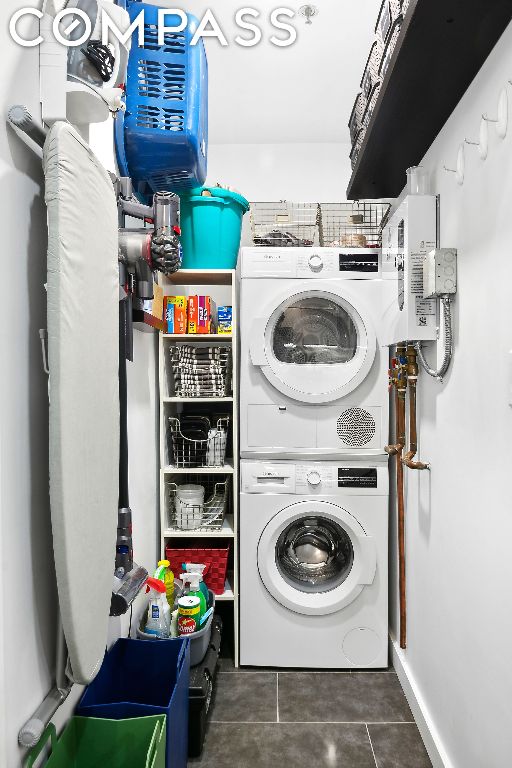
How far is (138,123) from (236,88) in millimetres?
1124

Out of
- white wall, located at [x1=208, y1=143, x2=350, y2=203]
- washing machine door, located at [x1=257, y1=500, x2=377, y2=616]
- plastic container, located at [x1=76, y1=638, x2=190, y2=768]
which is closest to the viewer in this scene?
plastic container, located at [x1=76, y1=638, x2=190, y2=768]

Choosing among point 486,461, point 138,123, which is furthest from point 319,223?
point 486,461

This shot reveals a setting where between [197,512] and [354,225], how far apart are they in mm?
1718

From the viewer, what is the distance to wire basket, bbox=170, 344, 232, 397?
8.27 ft

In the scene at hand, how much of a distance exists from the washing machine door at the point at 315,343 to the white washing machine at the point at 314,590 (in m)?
0.39

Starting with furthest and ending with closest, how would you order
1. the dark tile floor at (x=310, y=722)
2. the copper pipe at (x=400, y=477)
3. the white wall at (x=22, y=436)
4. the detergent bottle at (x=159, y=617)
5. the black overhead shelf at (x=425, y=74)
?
the copper pipe at (x=400, y=477) → the detergent bottle at (x=159, y=617) → the dark tile floor at (x=310, y=722) → the black overhead shelf at (x=425, y=74) → the white wall at (x=22, y=436)

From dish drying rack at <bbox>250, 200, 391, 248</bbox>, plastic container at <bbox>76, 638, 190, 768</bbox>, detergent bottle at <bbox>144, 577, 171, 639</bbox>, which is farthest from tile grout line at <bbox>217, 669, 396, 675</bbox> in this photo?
dish drying rack at <bbox>250, 200, 391, 248</bbox>

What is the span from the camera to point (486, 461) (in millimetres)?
1427

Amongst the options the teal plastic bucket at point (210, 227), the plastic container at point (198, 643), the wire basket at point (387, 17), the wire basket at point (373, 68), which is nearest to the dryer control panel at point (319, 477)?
the plastic container at point (198, 643)

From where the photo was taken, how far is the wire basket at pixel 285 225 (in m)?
2.67

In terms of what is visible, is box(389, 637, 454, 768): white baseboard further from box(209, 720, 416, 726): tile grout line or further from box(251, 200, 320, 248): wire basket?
box(251, 200, 320, 248): wire basket

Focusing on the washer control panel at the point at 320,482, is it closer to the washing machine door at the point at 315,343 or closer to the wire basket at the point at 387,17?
the washing machine door at the point at 315,343

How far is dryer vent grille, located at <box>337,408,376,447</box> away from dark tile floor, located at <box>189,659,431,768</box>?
44.1 inches

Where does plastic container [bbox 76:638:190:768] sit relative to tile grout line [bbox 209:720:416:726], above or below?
above
